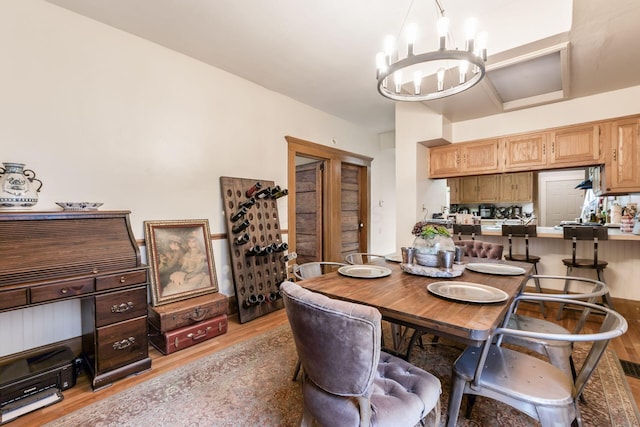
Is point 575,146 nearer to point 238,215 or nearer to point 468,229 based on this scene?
point 468,229

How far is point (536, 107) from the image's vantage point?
3.76 meters

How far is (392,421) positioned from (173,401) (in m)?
1.46

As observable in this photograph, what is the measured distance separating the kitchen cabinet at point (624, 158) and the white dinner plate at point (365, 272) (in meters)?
3.28

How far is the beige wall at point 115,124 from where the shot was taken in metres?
2.11

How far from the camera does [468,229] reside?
146 inches

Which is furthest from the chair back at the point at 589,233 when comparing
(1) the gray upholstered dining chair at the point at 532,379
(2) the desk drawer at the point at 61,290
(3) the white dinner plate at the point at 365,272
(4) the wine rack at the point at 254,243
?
(2) the desk drawer at the point at 61,290

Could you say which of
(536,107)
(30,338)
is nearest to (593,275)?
(536,107)

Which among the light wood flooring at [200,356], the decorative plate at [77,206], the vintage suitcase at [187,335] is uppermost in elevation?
the decorative plate at [77,206]

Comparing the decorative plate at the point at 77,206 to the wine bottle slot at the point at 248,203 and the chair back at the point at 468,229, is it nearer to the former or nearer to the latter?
the wine bottle slot at the point at 248,203

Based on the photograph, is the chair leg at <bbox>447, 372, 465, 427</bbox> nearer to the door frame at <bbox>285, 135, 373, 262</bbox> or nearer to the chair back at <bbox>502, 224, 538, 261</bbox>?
the chair back at <bbox>502, 224, 538, 261</bbox>

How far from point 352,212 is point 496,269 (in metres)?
3.42

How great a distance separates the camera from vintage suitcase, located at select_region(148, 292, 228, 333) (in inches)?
94.5

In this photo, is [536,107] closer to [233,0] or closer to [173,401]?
[233,0]

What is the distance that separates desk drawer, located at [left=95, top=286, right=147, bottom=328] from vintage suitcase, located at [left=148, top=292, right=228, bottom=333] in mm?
302
